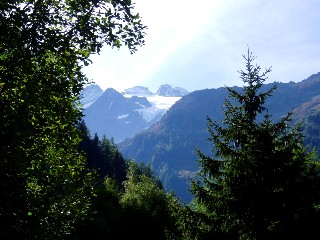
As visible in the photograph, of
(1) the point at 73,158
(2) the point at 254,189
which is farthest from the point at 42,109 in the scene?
(2) the point at 254,189

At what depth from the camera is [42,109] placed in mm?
10336

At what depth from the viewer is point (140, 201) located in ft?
152

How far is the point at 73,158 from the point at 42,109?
250cm

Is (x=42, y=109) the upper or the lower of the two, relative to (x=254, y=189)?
upper

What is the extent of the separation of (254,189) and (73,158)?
8742mm

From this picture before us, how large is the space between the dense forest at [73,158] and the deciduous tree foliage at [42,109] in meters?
0.03

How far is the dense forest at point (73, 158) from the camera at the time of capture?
925cm

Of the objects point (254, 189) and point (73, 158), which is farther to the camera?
point (254, 189)

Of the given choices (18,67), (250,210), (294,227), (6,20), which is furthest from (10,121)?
(294,227)

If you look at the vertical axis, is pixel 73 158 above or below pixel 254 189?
above

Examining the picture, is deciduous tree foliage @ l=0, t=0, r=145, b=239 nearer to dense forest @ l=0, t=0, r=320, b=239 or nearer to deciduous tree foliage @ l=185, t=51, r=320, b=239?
dense forest @ l=0, t=0, r=320, b=239

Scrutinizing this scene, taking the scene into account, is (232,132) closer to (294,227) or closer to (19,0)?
(294,227)

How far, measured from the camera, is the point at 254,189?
53.9ft

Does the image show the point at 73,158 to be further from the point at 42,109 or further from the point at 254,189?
the point at 254,189
